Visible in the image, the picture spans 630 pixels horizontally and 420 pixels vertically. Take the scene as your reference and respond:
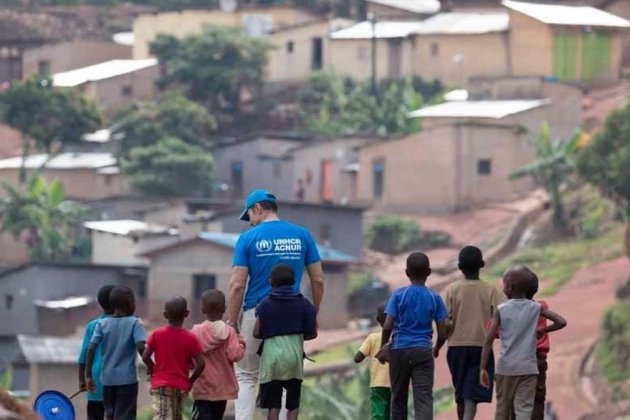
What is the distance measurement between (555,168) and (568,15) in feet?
34.4

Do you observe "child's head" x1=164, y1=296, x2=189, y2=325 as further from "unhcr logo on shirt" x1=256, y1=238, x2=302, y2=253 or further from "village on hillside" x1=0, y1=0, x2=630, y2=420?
"village on hillside" x1=0, y1=0, x2=630, y2=420

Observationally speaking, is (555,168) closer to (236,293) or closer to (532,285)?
(532,285)

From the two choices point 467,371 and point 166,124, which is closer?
point 467,371

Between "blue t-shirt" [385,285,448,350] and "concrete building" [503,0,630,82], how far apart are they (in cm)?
4405

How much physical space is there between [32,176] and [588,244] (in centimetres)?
1493

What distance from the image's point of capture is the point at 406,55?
6041 centimetres

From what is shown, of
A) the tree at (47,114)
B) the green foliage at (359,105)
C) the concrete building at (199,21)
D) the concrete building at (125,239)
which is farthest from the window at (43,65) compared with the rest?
the concrete building at (125,239)

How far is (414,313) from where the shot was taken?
42.3 ft

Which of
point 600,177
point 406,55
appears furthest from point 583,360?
point 406,55

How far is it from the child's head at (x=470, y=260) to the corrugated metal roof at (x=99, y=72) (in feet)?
159

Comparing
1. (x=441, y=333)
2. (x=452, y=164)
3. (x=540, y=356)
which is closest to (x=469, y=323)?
(x=441, y=333)

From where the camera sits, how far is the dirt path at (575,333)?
106 feet

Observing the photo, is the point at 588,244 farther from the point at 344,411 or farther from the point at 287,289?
the point at 287,289

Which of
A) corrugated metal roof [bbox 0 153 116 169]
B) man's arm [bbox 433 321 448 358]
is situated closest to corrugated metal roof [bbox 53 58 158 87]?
corrugated metal roof [bbox 0 153 116 169]
